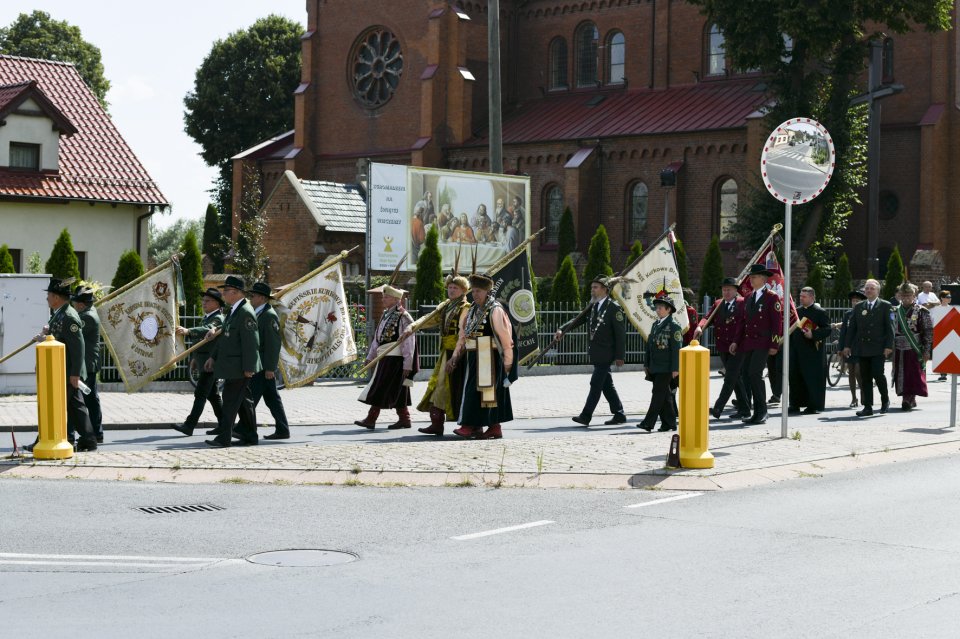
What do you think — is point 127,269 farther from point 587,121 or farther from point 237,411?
point 587,121

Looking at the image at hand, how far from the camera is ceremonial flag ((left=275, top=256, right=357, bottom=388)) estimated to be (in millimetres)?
16656

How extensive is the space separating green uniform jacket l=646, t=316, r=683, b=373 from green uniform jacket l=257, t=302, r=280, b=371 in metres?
4.40

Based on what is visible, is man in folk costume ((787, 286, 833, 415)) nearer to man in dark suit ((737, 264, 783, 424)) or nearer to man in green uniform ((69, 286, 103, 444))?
man in dark suit ((737, 264, 783, 424))

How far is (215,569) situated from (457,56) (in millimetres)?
43277

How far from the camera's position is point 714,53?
152ft

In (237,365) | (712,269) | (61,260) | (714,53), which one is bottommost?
(237,365)

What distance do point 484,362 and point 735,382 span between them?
4112 millimetres

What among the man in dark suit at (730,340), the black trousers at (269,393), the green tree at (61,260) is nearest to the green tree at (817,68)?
the green tree at (61,260)

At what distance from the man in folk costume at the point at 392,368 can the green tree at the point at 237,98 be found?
49008 mm

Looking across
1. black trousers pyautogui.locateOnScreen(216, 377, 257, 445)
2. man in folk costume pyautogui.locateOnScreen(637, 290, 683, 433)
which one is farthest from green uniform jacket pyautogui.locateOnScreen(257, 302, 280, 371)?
man in folk costume pyautogui.locateOnScreen(637, 290, 683, 433)

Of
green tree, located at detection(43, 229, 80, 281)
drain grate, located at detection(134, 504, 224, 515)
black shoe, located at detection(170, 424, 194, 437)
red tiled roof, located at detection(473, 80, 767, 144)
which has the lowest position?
drain grate, located at detection(134, 504, 224, 515)

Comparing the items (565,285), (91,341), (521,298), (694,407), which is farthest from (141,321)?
(565,285)

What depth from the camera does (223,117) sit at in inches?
2468

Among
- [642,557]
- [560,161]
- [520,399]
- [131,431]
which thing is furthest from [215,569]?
[560,161]
